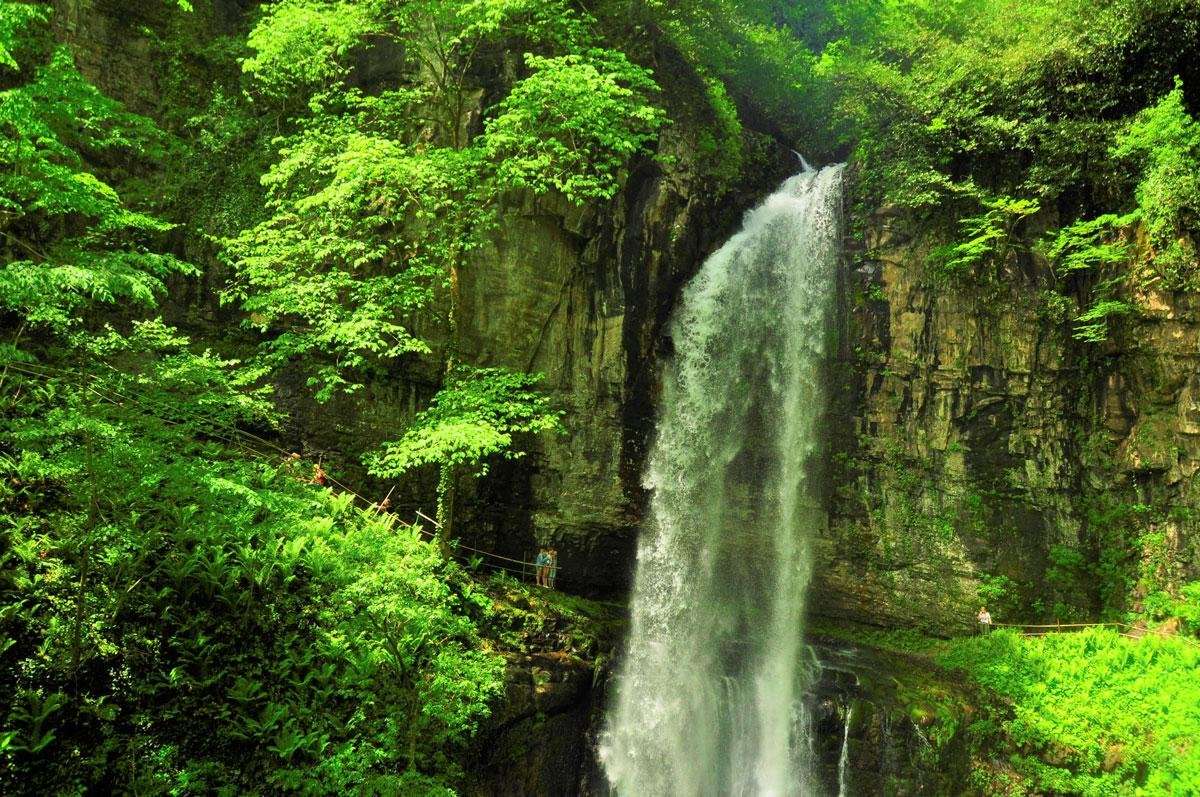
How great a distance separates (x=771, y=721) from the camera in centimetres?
1146

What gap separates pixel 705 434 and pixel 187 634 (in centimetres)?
1019

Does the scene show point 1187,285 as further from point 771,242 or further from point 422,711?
point 422,711

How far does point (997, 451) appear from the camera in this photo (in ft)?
45.4

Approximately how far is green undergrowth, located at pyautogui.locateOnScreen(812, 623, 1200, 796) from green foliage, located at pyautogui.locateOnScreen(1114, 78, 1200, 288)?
680 centimetres

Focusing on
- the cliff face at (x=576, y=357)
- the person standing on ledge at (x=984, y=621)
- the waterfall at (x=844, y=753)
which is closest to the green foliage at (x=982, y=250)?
the cliff face at (x=576, y=357)

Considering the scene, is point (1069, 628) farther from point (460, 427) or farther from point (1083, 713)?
point (460, 427)

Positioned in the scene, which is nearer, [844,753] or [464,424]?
[464,424]

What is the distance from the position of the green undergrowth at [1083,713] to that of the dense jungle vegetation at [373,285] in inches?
2.2

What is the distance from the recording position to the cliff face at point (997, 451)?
12711 mm

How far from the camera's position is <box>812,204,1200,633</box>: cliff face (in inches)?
500

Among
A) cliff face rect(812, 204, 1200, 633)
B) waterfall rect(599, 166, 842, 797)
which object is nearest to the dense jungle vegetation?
cliff face rect(812, 204, 1200, 633)

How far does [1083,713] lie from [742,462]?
22.9 ft

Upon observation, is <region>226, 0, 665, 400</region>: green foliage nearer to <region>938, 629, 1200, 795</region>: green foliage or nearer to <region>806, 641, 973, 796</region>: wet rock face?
<region>806, 641, 973, 796</region>: wet rock face

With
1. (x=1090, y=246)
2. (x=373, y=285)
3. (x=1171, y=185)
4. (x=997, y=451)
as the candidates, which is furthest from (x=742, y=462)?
(x=1171, y=185)
